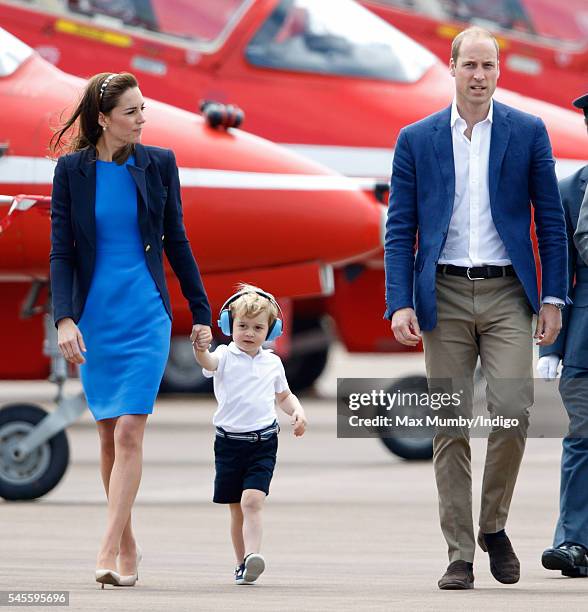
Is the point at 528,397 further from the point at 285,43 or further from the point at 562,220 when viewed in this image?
the point at 285,43

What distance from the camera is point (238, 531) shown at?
7.88 metres

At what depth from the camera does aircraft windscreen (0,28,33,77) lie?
11852 millimetres

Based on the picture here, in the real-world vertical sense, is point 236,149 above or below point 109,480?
above

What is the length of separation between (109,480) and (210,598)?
668 millimetres

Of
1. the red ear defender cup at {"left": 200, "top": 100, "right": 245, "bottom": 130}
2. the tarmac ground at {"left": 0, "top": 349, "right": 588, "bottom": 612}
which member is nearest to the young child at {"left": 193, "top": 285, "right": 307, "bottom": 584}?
the tarmac ground at {"left": 0, "top": 349, "right": 588, "bottom": 612}

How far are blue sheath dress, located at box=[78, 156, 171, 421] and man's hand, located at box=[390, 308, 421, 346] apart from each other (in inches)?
33.6

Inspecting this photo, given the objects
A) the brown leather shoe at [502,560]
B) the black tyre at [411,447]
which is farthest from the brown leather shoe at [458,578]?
the black tyre at [411,447]

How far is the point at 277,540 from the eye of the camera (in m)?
9.63

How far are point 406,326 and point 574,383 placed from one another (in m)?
0.93

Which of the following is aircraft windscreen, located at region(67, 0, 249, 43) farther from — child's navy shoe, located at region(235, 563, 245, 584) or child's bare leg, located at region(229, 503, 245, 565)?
child's navy shoe, located at region(235, 563, 245, 584)

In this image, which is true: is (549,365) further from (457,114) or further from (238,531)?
(238,531)

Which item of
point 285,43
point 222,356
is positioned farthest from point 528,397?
point 285,43

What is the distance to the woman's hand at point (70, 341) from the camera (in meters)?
7.55

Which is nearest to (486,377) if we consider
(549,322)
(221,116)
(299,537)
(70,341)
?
(549,322)
